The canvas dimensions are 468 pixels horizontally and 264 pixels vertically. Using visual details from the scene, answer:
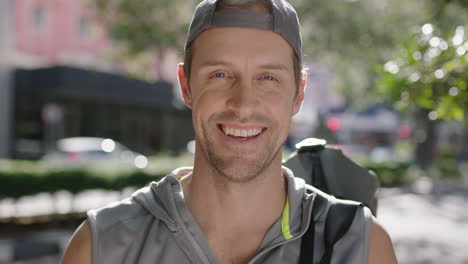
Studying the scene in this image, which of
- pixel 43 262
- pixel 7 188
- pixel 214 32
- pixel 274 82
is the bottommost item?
pixel 43 262

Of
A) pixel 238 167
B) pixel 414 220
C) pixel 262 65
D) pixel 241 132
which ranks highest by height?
pixel 262 65

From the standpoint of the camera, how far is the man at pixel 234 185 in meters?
1.83

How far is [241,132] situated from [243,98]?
0.12 metres

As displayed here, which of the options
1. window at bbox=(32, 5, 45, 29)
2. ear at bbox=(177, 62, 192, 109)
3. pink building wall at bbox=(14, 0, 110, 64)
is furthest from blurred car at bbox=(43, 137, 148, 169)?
window at bbox=(32, 5, 45, 29)

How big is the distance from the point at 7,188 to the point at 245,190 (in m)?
8.45

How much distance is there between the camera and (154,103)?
31.6 m

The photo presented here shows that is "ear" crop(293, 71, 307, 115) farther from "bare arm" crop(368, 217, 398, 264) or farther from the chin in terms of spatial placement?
"bare arm" crop(368, 217, 398, 264)

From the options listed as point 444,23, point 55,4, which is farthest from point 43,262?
point 55,4

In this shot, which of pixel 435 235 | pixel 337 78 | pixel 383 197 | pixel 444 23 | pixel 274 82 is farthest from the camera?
pixel 337 78

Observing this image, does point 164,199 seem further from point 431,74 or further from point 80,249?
point 431,74

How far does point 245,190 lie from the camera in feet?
6.43

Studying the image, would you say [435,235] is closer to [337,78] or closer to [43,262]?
[43,262]

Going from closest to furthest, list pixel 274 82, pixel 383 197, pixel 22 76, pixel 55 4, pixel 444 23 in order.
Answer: pixel 274 82
pixel 383 197
pixel 444 23
pixel 22 76
pixel 55 4

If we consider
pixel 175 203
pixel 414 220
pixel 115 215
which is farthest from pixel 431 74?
pixel 414 220
